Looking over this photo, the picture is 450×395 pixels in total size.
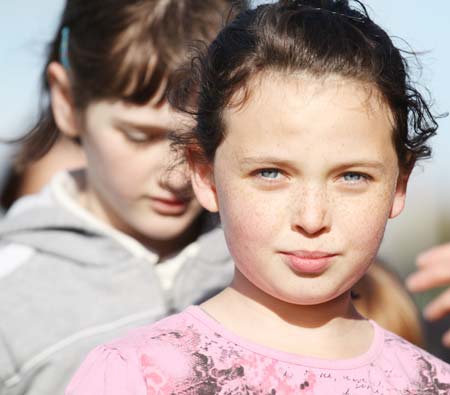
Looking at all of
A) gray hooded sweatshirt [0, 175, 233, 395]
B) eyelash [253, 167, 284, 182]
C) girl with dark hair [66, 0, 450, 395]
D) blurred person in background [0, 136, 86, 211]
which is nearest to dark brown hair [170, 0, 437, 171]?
girl with dark hair [66, 0, 450, 395]

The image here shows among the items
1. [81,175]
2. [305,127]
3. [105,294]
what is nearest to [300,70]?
[305,127]

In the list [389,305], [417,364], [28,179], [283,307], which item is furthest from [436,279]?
[28,179]

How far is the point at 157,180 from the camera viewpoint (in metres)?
2.29

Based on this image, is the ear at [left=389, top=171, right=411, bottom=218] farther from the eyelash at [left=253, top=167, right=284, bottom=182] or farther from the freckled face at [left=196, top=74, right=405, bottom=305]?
the eyelash at [left=253, top=167, right=284, bottom=182]

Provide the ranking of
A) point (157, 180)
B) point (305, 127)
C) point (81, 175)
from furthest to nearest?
1. point (81, 175)
2. point (157, 180)
3. point (305, 127)

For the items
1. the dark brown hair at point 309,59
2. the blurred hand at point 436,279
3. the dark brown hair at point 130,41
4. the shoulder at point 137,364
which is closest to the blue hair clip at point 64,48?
the dark brown hair at point 130,41

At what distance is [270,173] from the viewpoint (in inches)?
60.9

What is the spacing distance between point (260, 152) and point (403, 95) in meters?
0.29

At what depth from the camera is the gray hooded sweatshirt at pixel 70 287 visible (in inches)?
86.8

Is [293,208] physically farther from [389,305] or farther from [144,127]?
[389,305]

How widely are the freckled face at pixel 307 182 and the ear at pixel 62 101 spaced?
105 cm

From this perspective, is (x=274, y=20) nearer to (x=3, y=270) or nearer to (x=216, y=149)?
(x=216, y=149)

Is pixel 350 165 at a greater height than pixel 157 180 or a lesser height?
greater

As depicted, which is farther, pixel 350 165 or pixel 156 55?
pixel 156 55
